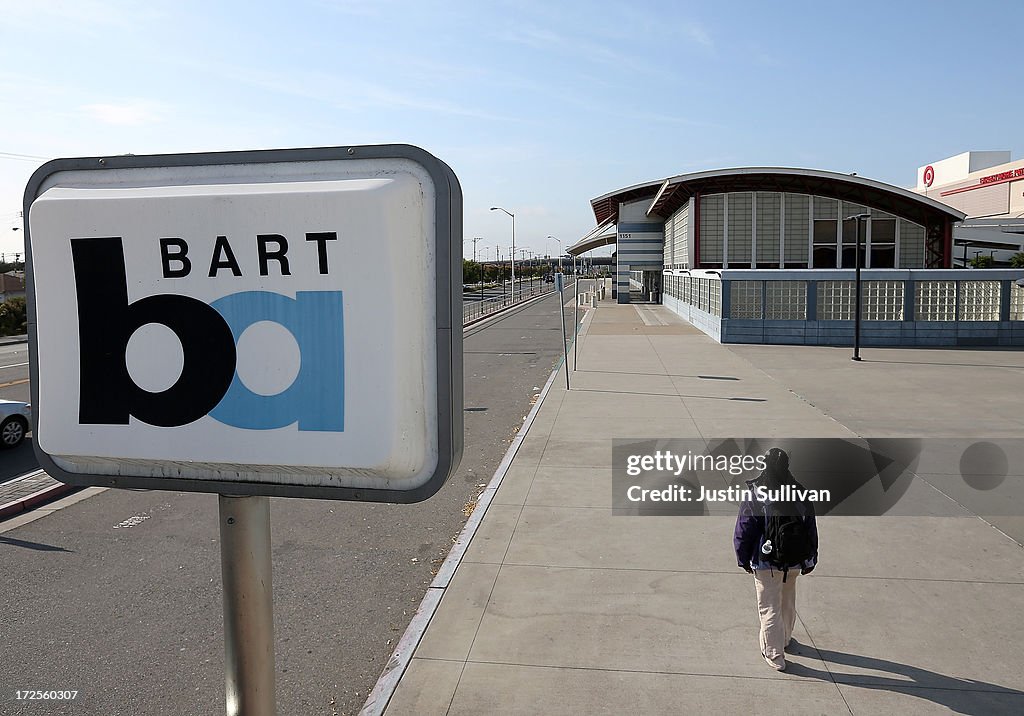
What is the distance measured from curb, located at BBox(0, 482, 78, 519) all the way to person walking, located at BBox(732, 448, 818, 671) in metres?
8.22

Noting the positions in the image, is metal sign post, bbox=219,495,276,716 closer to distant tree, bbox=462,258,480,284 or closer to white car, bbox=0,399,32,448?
white car, bbox=0,399,32,448

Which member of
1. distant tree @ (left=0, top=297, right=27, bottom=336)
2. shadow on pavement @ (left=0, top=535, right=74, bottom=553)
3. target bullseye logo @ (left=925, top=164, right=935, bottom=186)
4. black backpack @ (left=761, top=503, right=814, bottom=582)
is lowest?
shadow on pavement @ (left=0, top=535, right=74, bottom=553)

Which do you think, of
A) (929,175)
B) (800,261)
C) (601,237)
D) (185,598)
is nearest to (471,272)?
(601,237)

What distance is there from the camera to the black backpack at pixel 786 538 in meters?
5.64

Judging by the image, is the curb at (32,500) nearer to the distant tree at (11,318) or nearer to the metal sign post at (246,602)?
the metal sign post at (246,602)

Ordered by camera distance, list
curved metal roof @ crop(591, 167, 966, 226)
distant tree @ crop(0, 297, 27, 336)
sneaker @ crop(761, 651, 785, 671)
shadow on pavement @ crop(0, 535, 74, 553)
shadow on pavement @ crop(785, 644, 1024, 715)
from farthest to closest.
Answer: curved metal roof @ crop(591, 167, 966, 226) < distant tree @ crop(0, 297, 27, 336) < shadow on pavement @ crop(0, 535, 74, 553) < sneaker @ crop(761, 651, 785, 671) < shadow on pavement @ crop(785, 644, 1024, 715)

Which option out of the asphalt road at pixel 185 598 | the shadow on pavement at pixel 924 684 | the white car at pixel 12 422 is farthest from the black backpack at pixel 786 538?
the white car at pixel 12 422

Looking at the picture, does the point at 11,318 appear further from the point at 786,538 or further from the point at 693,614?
the point at 786,538

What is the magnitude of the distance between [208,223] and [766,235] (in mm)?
46439

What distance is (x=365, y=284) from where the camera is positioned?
5.90 ft

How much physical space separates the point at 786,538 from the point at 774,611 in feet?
1.66

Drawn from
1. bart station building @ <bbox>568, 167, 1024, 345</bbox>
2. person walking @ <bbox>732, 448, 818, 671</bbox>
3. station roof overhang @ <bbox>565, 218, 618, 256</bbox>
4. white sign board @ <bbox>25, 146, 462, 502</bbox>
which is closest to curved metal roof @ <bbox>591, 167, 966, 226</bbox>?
bart station building @ <bbox>568, 167, 1024, 345</bbox>

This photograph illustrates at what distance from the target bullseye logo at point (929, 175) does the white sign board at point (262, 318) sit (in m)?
152

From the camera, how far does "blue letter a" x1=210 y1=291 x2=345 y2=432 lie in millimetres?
1811
